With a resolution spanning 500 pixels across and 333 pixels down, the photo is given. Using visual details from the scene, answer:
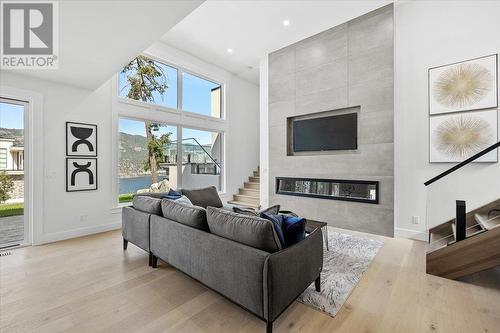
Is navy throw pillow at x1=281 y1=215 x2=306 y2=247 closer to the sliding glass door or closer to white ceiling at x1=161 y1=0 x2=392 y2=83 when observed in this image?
white ceiling at x1=161 y1=0 x2=392 y2=83

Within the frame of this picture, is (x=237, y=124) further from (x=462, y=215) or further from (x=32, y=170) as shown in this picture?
(x=462, y=215)

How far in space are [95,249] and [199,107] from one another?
153 inches

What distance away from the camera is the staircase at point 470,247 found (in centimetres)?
215

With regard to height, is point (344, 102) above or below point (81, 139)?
above

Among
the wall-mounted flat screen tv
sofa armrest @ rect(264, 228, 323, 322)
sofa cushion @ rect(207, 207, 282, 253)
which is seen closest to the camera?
sofa armrest @ rect(264, 228, 323, 322)

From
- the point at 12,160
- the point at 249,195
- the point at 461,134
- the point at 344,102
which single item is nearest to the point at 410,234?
the point at 461,134

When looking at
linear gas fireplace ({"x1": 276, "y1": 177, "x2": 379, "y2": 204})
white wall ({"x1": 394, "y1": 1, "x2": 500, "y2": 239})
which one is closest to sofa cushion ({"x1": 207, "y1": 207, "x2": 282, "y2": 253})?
white wall ({"x1": 394, "y1": 1, "x2": 500, "y2": 239})

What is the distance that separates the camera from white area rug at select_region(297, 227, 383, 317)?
1992mm

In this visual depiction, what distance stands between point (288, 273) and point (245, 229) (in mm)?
441

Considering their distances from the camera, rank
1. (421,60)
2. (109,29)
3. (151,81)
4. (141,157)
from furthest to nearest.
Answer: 1. (151,81)
2. (141,157)
3. (421,60)
4. (109,29)

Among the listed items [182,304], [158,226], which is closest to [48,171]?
[158,226]

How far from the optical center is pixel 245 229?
1.75m

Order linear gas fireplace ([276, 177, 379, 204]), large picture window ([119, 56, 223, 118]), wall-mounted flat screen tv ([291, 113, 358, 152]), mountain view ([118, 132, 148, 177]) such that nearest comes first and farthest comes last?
1. linear gas fireplace ([276, 177, 379, 204])
2. wall-mounted flat screen tv ([291, 113, 358, 152])
3. mountain view ([118, 132, 148, 177])
4. large picture window ([119, 56, 223, 118])

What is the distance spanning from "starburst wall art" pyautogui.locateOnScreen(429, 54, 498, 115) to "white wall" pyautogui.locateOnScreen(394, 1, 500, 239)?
11 cm
